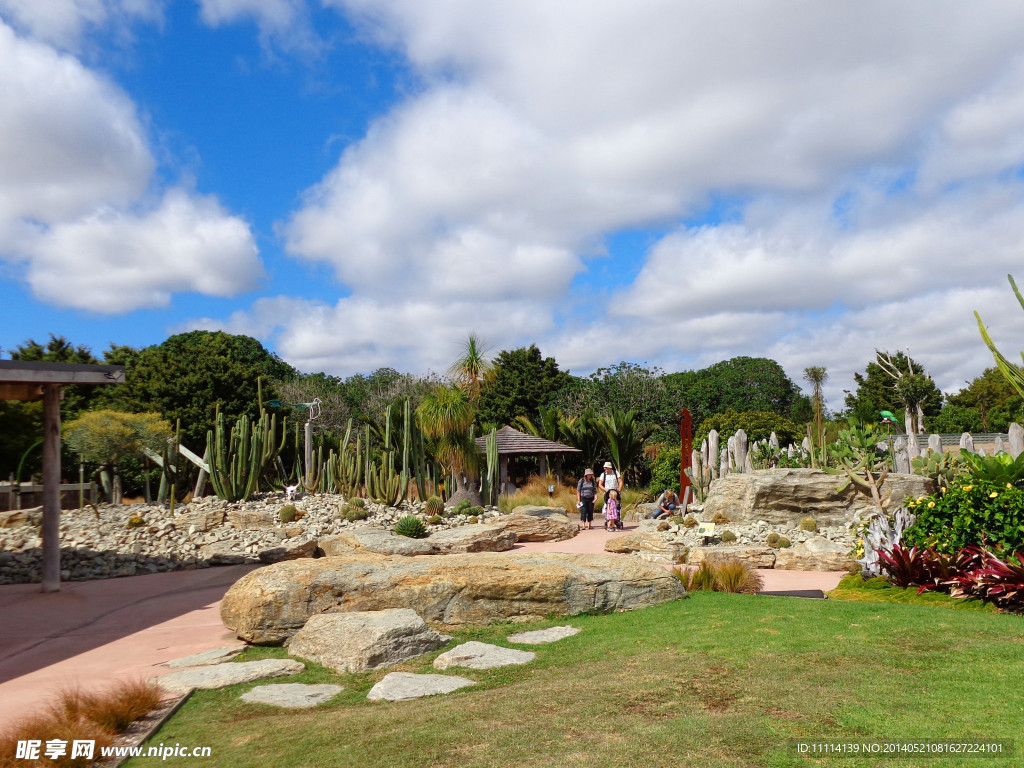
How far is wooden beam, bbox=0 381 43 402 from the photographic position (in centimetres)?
1015

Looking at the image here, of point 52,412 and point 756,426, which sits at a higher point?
point 756,426

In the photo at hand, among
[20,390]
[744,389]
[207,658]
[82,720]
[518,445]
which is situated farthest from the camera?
[744,389]

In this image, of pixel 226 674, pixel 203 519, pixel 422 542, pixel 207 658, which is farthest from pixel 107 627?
pixel 203 519

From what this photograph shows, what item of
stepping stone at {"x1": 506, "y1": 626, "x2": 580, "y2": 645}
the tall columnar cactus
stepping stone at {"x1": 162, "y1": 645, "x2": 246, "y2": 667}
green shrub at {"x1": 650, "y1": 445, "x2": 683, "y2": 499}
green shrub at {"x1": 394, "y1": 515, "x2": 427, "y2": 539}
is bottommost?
stepping stone at {"x1": 162, "y1": 645, "x2": 246, "y2": 667}

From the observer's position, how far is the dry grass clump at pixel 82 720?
3.85m

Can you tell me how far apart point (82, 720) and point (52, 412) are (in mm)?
7710

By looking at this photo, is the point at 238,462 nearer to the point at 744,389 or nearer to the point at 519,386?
the point at 519,386

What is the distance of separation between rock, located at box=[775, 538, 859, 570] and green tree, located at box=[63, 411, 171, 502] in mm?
14580

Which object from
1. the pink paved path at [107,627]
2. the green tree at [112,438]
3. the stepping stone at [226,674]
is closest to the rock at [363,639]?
the stepping stone at [226,674]

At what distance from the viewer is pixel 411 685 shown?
521 centimetres

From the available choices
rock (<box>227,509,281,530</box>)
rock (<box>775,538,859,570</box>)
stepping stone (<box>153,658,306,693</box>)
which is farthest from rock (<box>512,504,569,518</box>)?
stepping stone (<box>153,658,306,693</box>)

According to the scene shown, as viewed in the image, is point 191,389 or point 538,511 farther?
point 191,389

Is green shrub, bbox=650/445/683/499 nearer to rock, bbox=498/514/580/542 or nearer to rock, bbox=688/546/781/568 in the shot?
rock, bbox=498/514/580/542

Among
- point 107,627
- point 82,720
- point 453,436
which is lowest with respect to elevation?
point 107,627
